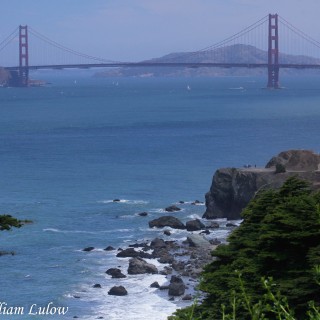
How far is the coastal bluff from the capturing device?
1480 inches

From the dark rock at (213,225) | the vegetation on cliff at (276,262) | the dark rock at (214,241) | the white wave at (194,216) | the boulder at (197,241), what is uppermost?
the vegetation on cliff at (276,262)

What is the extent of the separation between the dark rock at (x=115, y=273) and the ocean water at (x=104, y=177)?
0.65ft

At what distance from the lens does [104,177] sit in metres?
54.6

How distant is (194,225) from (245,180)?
9.75 feet

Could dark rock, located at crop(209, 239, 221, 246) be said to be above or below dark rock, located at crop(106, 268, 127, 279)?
above

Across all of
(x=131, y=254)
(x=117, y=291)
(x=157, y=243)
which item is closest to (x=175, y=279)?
(x=117, y=291)

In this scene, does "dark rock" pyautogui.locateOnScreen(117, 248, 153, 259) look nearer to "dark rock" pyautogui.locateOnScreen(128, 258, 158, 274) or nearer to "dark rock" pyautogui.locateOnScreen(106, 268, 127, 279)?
"dark rock" pyautogui.locateOnScreen(128, 258, 158, 274)

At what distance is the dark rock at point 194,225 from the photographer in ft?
121

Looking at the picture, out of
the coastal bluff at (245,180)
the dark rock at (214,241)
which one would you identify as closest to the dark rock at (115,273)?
the dark rock at (214,241)

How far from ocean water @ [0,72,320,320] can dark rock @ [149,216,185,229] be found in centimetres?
58

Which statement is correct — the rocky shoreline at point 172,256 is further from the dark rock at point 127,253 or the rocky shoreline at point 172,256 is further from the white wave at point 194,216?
the white wave at point 194,216

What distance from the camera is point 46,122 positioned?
101 metres

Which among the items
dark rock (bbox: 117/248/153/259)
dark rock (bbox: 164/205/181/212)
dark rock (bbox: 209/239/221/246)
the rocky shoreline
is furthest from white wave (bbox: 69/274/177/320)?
dark rock (bbox: 164/205/181/212)

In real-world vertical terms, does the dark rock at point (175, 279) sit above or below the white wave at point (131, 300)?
above
